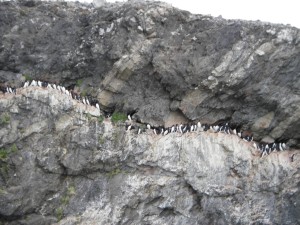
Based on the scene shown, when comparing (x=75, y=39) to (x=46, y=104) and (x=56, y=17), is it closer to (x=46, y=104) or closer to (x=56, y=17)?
(x=56, y=17)

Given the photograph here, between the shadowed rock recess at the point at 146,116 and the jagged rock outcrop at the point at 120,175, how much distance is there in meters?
0.06

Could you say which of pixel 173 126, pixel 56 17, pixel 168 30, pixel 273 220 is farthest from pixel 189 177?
pixel 56 17

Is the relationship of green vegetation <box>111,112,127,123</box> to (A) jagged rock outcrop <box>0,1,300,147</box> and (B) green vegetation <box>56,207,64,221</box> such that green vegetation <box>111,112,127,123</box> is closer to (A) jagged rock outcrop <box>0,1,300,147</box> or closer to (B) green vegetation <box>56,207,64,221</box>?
(A) jagged rock outcrop <box>0,1,300,147</box>

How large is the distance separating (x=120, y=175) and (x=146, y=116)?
4.43 metres

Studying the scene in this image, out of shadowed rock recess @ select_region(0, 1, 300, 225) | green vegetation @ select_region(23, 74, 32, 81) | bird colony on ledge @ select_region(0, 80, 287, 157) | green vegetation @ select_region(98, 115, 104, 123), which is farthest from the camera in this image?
green vegetation @ select_region(23, 74, 32, 81)

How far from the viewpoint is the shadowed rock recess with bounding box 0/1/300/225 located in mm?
22938

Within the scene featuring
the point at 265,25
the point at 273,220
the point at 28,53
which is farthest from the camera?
the point at 28,53

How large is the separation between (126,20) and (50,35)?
17.7 feet

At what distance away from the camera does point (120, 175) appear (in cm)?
2341

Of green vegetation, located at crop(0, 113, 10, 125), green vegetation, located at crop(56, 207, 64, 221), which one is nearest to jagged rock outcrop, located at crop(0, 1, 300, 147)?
green vegetation, located at crop(0, 113, 10, 125)

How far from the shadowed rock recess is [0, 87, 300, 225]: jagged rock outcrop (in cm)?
6

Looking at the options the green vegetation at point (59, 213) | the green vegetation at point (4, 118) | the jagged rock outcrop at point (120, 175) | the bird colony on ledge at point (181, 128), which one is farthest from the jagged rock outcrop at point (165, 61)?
the green vegetation at point (59, 213)

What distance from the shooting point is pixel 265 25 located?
24.5 m

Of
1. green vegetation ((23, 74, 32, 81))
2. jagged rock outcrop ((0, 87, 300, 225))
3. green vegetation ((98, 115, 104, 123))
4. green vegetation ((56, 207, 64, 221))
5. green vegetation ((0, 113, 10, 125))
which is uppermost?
green vegetation ((23, 74, 32, 81))
